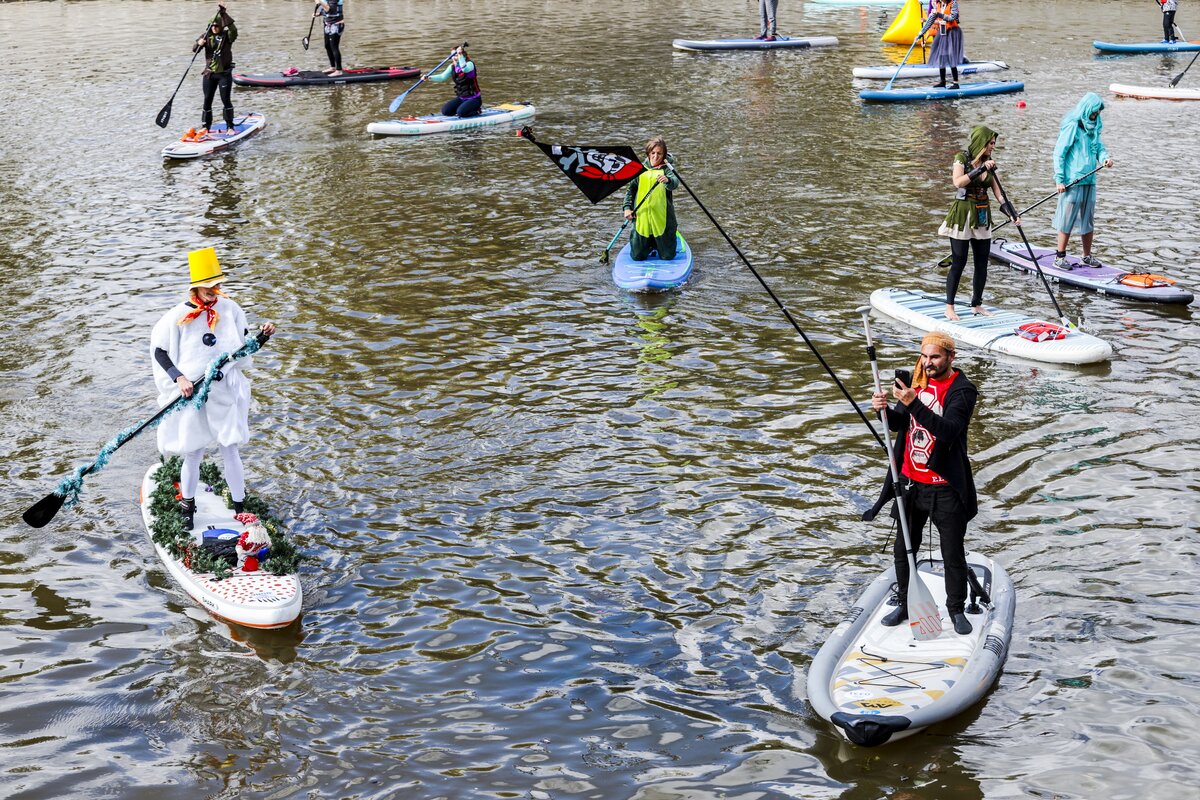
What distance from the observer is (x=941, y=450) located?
805cm

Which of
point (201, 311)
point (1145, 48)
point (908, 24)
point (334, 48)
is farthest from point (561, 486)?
point (908, 24)

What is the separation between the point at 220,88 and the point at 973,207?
17651 mm

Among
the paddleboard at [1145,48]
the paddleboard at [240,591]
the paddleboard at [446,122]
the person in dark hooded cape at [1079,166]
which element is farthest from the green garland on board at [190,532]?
the paddleboard at [1145,48]

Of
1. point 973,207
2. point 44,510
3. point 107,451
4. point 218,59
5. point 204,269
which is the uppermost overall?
point 218,59

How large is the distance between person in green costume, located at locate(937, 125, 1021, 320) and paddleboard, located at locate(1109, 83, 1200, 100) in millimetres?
16024

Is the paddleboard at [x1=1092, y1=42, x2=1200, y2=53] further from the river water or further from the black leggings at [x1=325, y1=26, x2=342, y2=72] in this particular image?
the black leggings at [x1=325, y1=26, x2=342, y2=72]

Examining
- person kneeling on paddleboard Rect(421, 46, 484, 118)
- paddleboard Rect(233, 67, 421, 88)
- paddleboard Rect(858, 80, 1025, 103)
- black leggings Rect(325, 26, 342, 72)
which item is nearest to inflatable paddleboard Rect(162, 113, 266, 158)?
person kneeling on paddleboard Rect(421, 46, 484, 118)

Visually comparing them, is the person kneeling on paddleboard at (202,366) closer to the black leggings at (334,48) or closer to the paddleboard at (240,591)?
the paddleboard at (240,591)

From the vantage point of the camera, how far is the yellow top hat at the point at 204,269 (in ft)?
31.4

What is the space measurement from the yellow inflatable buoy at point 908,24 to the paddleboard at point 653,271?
900 inches

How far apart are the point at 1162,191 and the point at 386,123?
15739 mm

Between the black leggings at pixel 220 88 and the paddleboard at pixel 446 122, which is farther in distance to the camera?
the paddleboard at pixel 446 122

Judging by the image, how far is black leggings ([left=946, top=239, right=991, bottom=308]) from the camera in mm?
14117

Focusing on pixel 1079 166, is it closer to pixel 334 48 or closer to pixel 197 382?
pixel 197 382
